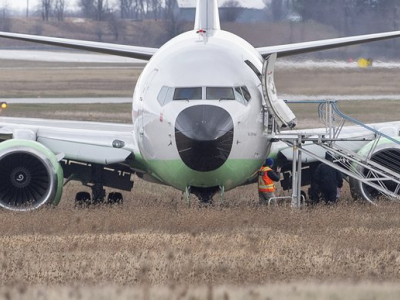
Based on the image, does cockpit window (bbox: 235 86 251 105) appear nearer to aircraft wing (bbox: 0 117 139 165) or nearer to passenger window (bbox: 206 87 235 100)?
passenger window (bbox: 206 87 235 100)

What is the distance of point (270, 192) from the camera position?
21.5 metres

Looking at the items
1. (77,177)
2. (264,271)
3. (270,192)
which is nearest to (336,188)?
(270,192)

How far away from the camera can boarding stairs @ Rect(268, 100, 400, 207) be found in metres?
21.2

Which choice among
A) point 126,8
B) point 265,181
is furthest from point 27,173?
point 126,8

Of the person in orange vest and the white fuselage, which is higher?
the white fuselage

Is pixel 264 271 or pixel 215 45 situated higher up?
pixel 215 45

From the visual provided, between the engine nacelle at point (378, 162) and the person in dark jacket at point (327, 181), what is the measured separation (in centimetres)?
42

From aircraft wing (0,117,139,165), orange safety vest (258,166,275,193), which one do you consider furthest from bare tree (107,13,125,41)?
orange safety vest (258,166,275,193)

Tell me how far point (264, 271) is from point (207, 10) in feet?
37.8

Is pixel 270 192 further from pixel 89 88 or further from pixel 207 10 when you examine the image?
pixel 89 88

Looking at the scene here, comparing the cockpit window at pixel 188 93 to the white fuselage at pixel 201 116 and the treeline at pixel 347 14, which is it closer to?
the white fuselage at pixel 201 116

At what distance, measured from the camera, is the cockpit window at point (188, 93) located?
19625mm

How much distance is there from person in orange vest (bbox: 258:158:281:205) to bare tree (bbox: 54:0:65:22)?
5874cm

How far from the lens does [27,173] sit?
21.7 meters
